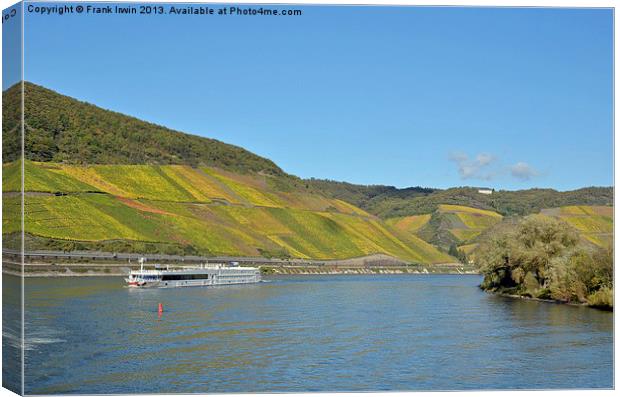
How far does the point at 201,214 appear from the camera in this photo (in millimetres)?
106562

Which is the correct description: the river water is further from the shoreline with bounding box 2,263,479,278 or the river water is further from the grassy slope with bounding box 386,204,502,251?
the grassy slope with bounding box 386,204,502,251

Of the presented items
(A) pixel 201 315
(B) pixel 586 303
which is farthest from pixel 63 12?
(B) pixel 586 303

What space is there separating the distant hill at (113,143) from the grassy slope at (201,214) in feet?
6.67

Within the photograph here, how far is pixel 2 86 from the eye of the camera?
613 inches

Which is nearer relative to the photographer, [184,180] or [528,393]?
[528,393]

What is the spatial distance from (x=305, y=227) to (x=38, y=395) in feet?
356

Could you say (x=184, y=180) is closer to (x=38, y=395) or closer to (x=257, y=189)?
(x=257, y=189)

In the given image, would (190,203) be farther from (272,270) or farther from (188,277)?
(188,277)

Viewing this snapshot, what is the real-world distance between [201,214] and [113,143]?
2187cm

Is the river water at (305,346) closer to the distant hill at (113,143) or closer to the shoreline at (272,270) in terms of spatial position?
the shoreline at (272,270)

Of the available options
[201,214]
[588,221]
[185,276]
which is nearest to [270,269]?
[201,214]

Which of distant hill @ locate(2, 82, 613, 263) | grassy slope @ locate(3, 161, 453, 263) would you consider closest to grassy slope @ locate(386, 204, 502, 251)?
distant hill @ locate(2, 82, 613, 263)

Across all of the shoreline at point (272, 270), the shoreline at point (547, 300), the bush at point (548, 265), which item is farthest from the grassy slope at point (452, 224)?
the shoreline at point (547, 300)

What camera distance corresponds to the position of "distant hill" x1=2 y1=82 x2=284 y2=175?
301ft
